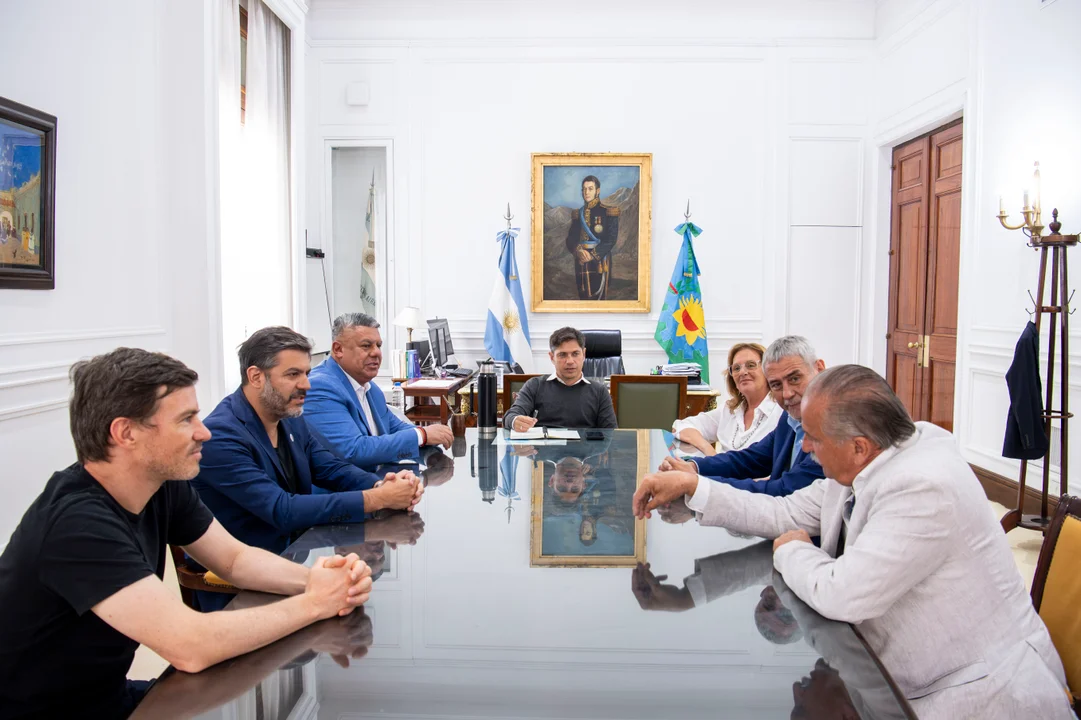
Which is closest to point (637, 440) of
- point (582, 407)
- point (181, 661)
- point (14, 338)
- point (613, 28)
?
point (582, 407)

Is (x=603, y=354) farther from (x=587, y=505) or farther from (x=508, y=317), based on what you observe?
(x=587, y=505)

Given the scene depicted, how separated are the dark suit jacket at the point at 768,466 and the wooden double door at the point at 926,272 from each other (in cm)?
357

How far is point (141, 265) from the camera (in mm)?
4082

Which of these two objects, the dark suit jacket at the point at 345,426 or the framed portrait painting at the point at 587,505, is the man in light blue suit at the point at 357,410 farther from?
the framed portrait painting at the point at 587,505

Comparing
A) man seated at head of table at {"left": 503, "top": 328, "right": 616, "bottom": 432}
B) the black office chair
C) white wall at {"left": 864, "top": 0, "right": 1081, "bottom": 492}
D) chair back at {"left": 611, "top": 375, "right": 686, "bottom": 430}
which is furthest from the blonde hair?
the black office chair

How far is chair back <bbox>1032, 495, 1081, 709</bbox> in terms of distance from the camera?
156 centimetres

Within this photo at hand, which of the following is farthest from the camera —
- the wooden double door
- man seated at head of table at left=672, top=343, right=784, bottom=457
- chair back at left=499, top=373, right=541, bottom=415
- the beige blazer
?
the wooden double door

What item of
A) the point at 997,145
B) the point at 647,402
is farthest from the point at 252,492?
the point at 997,145

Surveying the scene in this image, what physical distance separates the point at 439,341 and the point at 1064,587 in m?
5.09

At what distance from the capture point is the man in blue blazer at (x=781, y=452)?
2.33m

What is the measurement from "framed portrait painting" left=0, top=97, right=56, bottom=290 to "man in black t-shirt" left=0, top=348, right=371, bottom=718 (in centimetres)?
212

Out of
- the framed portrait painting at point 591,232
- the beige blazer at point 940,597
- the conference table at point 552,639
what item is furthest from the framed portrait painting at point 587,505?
the framed portrait painting at point 591,232

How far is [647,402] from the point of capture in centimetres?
447

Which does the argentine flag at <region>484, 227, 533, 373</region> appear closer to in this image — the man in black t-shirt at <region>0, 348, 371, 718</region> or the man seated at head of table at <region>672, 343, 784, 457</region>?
the man seated at head of table at <region>672, 343, 784, 457</region>
